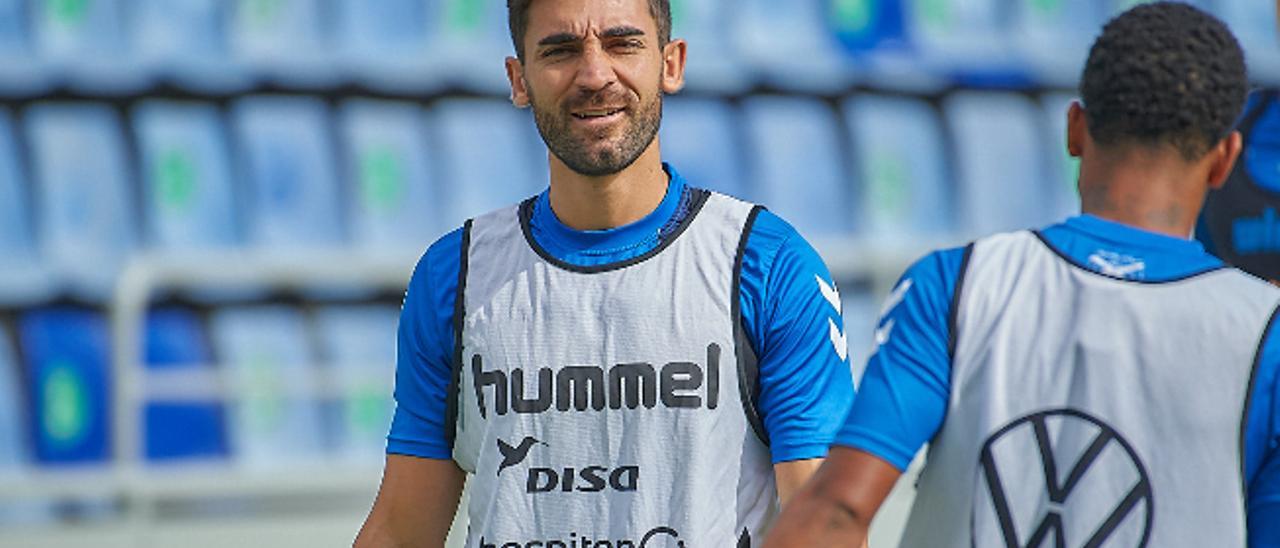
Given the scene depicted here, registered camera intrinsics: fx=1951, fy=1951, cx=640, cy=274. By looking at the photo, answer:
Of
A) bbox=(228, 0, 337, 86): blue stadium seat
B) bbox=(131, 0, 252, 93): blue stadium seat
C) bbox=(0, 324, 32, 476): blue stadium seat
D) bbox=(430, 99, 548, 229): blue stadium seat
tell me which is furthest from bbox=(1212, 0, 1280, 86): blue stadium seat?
bbox=(0, 324, 32, 476): blue stadium seat

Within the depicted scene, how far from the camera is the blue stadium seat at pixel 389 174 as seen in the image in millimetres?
5363

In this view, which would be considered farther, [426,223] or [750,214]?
[426,223]

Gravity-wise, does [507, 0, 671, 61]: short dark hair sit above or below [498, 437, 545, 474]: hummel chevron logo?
above

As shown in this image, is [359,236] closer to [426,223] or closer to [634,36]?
[426,223]

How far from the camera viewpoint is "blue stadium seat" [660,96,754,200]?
219 inches

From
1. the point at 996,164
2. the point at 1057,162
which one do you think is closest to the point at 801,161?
the point at 996,164

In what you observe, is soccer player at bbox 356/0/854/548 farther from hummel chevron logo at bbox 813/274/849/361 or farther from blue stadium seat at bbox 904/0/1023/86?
blue stadium seat at bbox 904/0/1023/86

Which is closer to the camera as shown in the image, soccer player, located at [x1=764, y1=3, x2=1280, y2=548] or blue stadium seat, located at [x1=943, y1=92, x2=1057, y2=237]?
soccer player, located at [x1=764, y1=3, x2=1280, y2=548]

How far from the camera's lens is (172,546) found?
159 inches

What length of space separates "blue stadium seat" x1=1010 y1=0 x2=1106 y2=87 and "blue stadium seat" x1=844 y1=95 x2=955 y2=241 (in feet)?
1.31

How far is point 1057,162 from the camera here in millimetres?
5816

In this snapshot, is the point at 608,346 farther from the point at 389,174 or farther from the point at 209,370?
the point at 389,174

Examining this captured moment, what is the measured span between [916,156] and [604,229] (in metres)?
3.59

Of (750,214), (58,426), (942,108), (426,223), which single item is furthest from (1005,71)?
(750,214)
